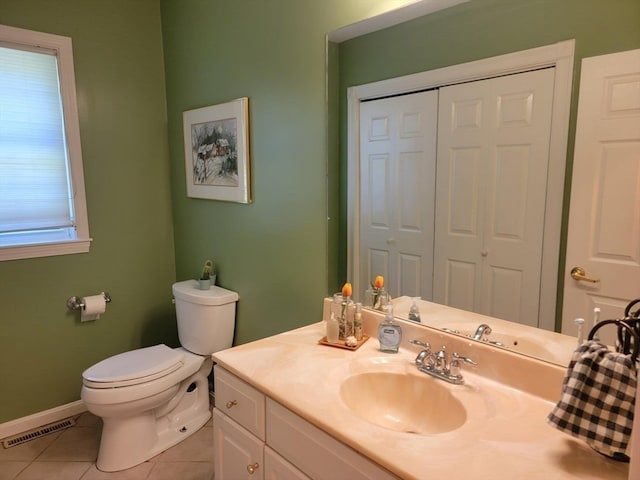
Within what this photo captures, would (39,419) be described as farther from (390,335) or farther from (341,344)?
(390,335)

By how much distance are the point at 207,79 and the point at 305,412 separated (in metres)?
1.94

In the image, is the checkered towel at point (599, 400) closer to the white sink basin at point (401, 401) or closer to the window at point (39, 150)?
the white sink basin at point (401, 401)

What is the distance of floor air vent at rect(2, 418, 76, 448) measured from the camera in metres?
2.30

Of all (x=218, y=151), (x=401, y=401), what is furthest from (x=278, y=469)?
(x=218, y=151)

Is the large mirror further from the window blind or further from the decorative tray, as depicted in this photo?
the window blind

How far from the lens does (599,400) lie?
0.88 meters

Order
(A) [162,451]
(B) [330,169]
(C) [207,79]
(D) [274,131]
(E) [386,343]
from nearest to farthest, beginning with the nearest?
(E) [386,343]
(B) [330,169]
(D) [274,131]
(A) [162,451]
(C) [207,79]

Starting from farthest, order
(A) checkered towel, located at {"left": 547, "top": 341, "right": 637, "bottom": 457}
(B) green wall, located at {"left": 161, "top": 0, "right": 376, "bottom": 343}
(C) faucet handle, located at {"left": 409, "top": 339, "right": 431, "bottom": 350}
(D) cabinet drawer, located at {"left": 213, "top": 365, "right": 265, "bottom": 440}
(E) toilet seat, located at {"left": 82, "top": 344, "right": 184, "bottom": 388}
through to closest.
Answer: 1. (E) toilet seat, located at {"left": 82, "top": 344, "right": 184, "bottom": 388}
2. (B) green wall, located at {"left": 161, "top": 0, "right": 376, "bottom": 343}
3. (C) faucet handle, located at {"left": 409, "top": 339, "right": 431, "bottom": 350}
4. (D) cabinet drawer, located at {"left": 213, "top": 365, "right": 265, "bottom": 440}
5. (A) checkered towel, located at {"left": 547, "top": 341, "right": 637, "bottom": 457}

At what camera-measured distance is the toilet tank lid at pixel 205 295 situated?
2.28m

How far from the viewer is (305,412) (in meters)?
Answer: 1.08

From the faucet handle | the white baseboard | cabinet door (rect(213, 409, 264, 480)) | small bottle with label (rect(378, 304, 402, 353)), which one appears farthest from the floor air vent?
the faucet handle

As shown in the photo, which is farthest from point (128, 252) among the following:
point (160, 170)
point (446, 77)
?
point (446, 77)

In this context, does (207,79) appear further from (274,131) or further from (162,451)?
(162,451)

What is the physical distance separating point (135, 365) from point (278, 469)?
1216 mm
